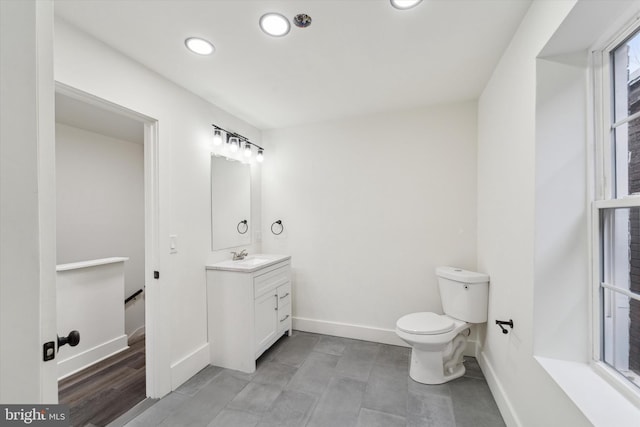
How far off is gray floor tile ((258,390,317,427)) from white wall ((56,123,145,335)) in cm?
242

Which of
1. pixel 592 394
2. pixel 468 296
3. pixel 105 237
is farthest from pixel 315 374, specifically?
pixel 105 237

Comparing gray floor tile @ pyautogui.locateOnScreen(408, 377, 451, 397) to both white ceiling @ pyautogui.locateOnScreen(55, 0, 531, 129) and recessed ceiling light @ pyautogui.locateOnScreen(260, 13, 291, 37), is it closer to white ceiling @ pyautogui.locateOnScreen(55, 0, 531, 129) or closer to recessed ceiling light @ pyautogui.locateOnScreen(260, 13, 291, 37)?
white ceiling @ pyautogui.locateOnScreen(55, 0, 531, 129)

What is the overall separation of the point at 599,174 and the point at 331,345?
2.38 meters

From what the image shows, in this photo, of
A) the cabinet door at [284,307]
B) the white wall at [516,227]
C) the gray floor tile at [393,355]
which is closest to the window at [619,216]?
the white wall at [516,227]

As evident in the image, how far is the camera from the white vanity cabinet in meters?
2.19

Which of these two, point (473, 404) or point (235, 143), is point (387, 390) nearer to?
point (473, 404)

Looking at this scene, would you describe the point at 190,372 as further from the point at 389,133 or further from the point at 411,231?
the point at 389,133

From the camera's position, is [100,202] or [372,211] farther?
[100,202]

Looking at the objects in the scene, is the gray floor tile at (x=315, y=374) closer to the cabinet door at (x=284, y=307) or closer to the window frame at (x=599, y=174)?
the cabinet door at (x=284, y=307)

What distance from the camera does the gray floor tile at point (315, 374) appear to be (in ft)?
6.48

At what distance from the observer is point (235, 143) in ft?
8.55

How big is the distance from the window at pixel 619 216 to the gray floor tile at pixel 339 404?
1350 millimetres

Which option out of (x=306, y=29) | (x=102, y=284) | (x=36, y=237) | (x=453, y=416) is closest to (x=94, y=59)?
(x=306, y=29)

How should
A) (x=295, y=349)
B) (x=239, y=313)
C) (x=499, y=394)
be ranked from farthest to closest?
1. (x=295, y=349)
2. (x=239, y=313)
3. (x=499, y=394)
